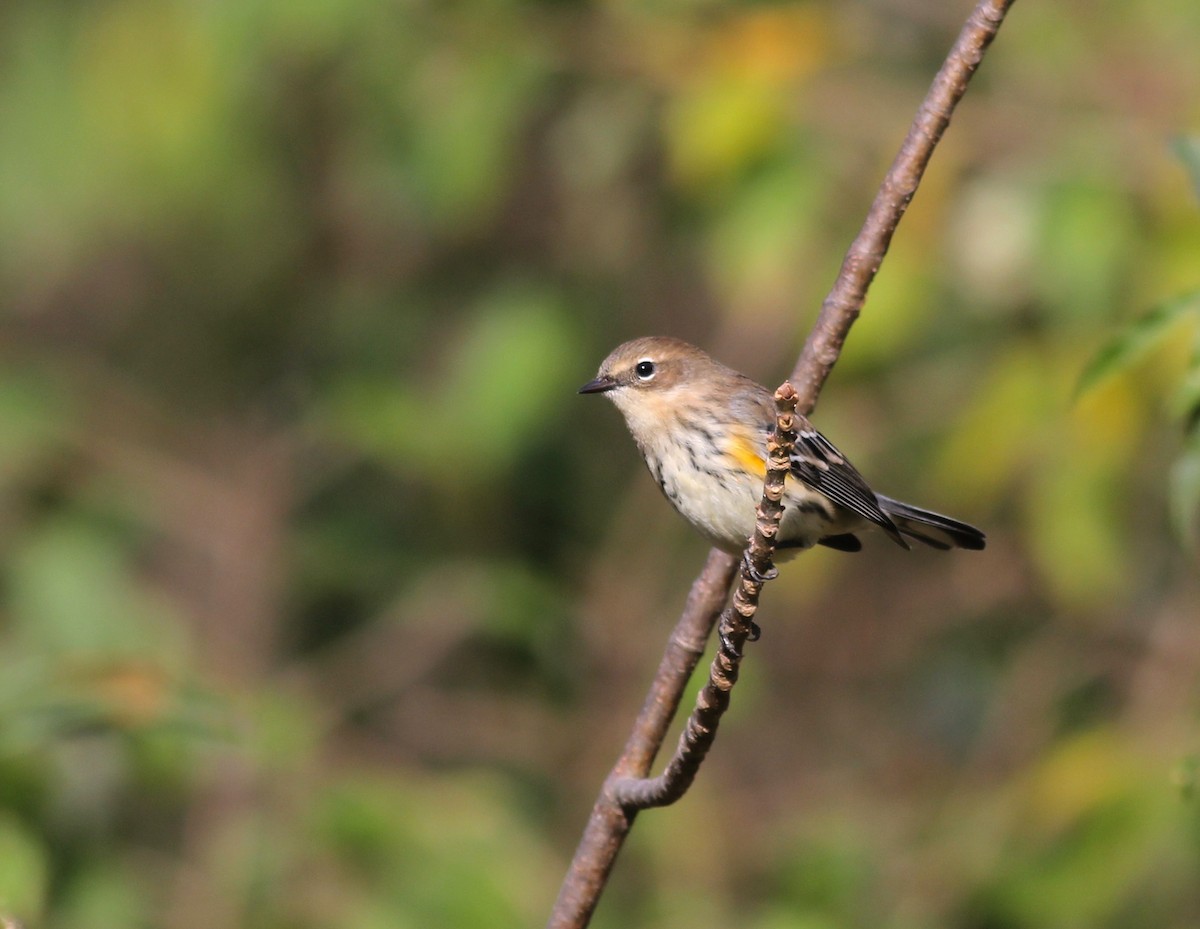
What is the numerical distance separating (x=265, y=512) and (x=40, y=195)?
6.57ft

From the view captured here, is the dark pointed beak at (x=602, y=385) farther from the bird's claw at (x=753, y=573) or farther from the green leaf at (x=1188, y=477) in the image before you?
the green leaf at (x=1188, y=477)

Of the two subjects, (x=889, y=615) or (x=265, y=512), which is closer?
(x=265, y=512)

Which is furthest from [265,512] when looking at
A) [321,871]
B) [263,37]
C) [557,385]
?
[321,871]

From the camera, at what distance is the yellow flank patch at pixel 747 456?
12.8ft

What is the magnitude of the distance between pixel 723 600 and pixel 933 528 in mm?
1513

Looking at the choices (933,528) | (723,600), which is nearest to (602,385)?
(933,528)

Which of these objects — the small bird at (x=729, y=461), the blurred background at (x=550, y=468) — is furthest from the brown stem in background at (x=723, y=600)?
the small bird at (x=729, y=461)

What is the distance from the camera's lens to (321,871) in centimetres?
442

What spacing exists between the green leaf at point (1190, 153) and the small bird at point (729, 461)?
4.02ft

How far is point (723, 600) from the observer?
115 inches

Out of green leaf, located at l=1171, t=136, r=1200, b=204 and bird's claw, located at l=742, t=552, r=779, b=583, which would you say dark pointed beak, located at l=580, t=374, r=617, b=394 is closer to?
bird's claw, located at l=742, t=552, r=779, b=583

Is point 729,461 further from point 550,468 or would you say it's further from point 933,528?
point 550,468

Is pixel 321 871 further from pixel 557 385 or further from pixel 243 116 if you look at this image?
pixel 243 116

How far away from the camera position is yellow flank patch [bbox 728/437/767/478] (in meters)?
3.90
